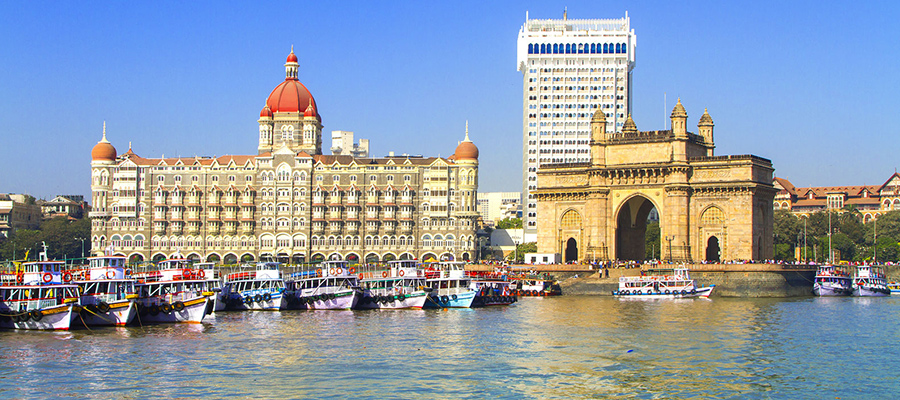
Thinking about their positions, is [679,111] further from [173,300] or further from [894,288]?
[173,300]

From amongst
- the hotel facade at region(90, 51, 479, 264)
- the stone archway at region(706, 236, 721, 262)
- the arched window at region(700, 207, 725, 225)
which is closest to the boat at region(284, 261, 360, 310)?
the arched window at region(700, 207, 725, 225)

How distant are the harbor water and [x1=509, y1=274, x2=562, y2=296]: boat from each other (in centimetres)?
2634

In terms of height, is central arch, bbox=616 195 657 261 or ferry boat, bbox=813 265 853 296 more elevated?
central arch, bbox=616 195 657 261

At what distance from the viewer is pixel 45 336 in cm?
5647

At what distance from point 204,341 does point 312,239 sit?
3721 inches

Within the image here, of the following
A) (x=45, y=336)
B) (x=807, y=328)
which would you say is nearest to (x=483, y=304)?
(x=807, y=328)

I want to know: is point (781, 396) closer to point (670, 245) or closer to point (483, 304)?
point (483, 304)

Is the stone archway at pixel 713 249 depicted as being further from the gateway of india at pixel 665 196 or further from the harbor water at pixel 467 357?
the harbor water at pixel 467 357

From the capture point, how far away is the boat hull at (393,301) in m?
77.1

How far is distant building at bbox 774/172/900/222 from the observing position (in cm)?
18725

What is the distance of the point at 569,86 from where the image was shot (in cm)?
19275

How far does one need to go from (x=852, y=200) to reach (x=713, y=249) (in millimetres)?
98523

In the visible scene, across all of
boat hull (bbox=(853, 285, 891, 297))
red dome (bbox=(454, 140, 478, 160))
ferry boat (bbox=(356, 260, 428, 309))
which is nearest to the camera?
ferry boat (bbox=(356, 260, 428, 309))

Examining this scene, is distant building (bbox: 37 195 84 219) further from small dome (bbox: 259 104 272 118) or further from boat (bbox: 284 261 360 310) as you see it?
boat (bbox: 284 261 360 310)
